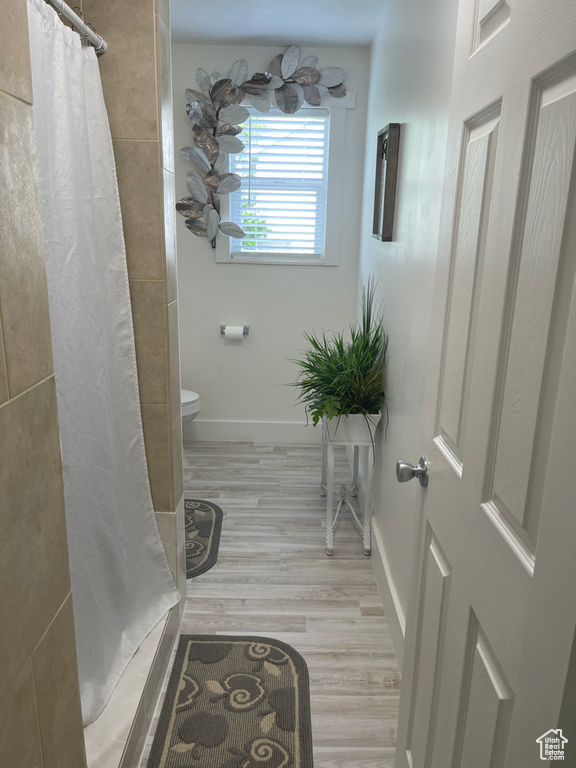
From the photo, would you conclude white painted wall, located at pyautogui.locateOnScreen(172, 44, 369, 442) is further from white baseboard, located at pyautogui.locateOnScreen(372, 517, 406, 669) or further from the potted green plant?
white baseboard, located at pyautogui.locateOnScreen(372, 517, 406, 669)

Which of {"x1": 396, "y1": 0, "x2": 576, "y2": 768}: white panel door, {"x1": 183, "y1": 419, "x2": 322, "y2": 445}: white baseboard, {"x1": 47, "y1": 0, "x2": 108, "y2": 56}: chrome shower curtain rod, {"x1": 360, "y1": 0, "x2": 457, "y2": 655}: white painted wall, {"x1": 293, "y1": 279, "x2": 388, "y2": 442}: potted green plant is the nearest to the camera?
{"x1": 396, "y1": 0, "x2": 576, "y2": 768}: white panel door

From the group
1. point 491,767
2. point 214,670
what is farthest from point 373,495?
point 491,767

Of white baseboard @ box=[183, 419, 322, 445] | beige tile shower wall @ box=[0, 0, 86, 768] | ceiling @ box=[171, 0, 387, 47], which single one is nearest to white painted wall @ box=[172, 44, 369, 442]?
white baseboard @ box=[183, 419, 322, 445]

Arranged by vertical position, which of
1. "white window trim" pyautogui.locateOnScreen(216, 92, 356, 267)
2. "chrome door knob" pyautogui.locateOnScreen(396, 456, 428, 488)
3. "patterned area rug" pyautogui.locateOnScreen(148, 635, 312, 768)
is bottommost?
"patterned area rug" pyautogui.locateOnScreen(148, 635, 312, 768)

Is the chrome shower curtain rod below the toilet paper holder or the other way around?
the other way around

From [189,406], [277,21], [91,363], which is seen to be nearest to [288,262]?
[189,406]

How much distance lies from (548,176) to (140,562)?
1.79 meters

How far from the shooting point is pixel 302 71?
3.53m

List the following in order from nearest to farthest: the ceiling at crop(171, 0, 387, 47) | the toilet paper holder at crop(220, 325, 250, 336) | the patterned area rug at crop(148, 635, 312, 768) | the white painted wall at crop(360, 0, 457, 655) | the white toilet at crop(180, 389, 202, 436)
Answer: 1. the patterned area rug at crop(148, 635, 312, 768)
2. the white painted wall at crop(360, 0, 457, 655)
3. the ceiling at crop(171, 0, 387, 47)
4. the white toilet at crop(180, 389, 202, 436)
5. the toilet paper holder at crop(220, 325, 250, 336)

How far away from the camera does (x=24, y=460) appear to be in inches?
31.5

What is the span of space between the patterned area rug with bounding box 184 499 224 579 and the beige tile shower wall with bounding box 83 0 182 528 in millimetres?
670

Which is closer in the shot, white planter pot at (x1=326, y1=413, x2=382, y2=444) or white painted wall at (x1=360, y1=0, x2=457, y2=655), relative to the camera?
white painted wall at (x1=360, y1=0, x2=457, y2=655)

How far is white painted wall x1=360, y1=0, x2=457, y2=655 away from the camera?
186 cm

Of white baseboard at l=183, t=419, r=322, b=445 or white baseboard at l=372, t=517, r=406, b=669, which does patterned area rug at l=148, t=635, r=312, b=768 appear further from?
white baseboard at l=183, t=419, r=322, b=445
